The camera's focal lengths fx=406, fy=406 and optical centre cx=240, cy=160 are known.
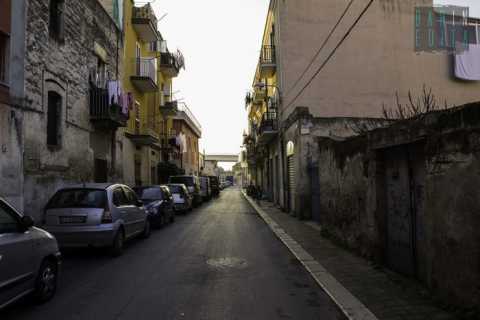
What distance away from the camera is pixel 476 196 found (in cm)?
444

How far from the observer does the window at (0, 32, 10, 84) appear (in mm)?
11328

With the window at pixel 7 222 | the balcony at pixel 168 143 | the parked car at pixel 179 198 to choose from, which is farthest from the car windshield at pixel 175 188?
the window at pixel 7 222

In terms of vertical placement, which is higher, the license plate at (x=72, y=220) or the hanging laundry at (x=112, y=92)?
the hanging laundry at (x=112, y=92)

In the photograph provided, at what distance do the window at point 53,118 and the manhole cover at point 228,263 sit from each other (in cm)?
856

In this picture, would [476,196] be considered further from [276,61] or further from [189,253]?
[276,61]

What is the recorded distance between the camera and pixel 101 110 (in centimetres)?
1761

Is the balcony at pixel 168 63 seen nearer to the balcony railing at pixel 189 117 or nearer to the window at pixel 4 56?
the balcony railing at pixel 189 117

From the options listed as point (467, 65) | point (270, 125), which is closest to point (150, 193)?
point (270, 125)

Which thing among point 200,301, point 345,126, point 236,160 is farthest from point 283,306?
point 236,160

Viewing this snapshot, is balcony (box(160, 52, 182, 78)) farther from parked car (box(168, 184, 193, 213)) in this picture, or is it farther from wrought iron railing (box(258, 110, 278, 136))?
parked car (box(168, 184, 193, 213))

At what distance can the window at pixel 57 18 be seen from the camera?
1451cm

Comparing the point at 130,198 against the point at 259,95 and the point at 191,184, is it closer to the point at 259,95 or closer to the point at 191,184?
the point at 191,184

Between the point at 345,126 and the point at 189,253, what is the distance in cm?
970

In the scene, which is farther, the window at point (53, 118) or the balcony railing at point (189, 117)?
the balcony railing at point (189, 117)
